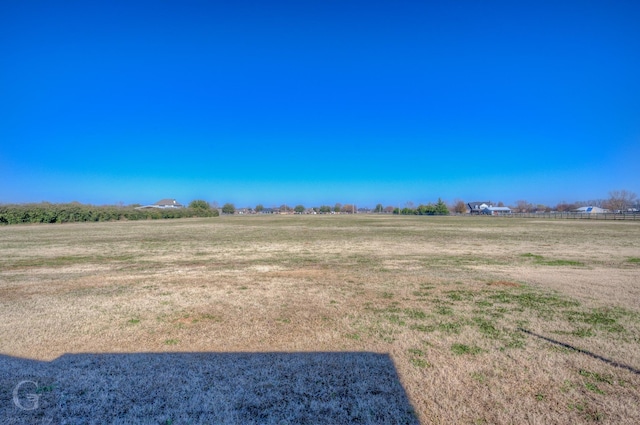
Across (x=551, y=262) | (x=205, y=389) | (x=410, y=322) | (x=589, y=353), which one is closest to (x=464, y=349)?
(x=410, y=322)

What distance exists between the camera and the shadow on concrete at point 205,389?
3.01 meters

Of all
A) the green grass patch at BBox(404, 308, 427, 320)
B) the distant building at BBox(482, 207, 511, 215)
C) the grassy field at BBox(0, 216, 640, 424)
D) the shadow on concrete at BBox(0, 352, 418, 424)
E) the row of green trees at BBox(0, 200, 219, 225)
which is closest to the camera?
the shadow on concrete at BBox(0, 352, 418, 424)

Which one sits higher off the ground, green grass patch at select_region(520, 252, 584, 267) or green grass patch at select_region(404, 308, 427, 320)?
green grass patch at select_region(520, 252, 584, 267)

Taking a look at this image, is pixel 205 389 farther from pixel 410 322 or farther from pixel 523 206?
pixel 523 206

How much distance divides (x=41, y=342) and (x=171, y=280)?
4063 mm

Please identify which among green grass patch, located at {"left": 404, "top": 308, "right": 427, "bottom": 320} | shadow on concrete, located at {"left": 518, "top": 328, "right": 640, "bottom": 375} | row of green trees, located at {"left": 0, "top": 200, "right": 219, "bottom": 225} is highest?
row of green trees, located at {"left": 0, "top": 200, "right": 219, "bottom": 225}

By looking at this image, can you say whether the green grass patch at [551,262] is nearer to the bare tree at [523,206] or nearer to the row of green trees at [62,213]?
the row of green trees at [62,213]

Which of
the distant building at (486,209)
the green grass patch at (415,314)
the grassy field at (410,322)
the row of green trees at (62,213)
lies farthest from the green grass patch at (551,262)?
the distant building at (486,209)

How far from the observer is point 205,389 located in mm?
3443

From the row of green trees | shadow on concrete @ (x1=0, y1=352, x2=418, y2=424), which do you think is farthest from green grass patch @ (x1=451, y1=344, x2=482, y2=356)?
the row of green trees

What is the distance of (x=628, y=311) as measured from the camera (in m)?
5.98

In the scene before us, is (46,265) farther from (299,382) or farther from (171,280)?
(299,382)

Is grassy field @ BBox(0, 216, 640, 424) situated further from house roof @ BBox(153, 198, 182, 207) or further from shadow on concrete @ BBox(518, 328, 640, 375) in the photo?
house roof @ BBox(153, 198, 182, 207)

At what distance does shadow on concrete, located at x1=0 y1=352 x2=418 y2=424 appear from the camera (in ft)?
9.88
